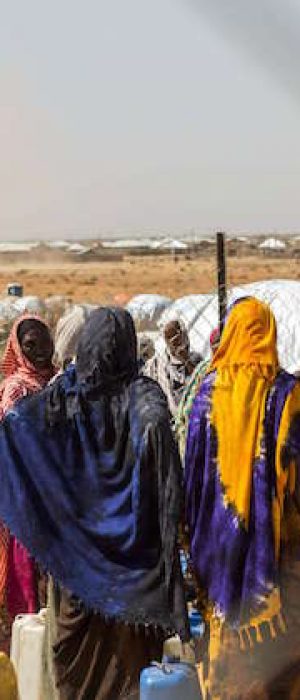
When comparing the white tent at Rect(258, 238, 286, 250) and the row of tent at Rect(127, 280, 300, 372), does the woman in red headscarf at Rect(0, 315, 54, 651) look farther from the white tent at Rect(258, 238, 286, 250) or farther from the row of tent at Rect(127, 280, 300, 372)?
the white tent at Rect(258, 238, 286, 250)

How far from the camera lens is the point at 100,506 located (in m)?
3.44

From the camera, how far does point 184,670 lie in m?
3.16

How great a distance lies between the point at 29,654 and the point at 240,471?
76 centimetres

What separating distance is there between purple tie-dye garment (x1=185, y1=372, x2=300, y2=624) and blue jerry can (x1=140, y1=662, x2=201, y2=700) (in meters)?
0.45

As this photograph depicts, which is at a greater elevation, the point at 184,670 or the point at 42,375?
the point at 42,375

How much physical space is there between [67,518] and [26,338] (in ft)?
4.60

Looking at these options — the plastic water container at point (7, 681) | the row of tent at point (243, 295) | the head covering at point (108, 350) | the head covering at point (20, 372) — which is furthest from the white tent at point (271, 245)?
the plastic water container at point (7, 681)

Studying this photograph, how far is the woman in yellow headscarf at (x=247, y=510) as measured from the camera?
353 cm

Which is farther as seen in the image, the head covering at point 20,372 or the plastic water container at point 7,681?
the head covering at point 20,372

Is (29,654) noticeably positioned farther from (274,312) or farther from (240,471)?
(274,312)

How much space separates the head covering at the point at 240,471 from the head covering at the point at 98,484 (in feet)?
0.88

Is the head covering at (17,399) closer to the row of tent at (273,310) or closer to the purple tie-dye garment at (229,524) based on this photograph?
the purple tie-dye garment at (229,524)

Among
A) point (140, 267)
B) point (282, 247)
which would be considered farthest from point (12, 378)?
point (140, 267)

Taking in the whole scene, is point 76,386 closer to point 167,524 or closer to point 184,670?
point 167,524
